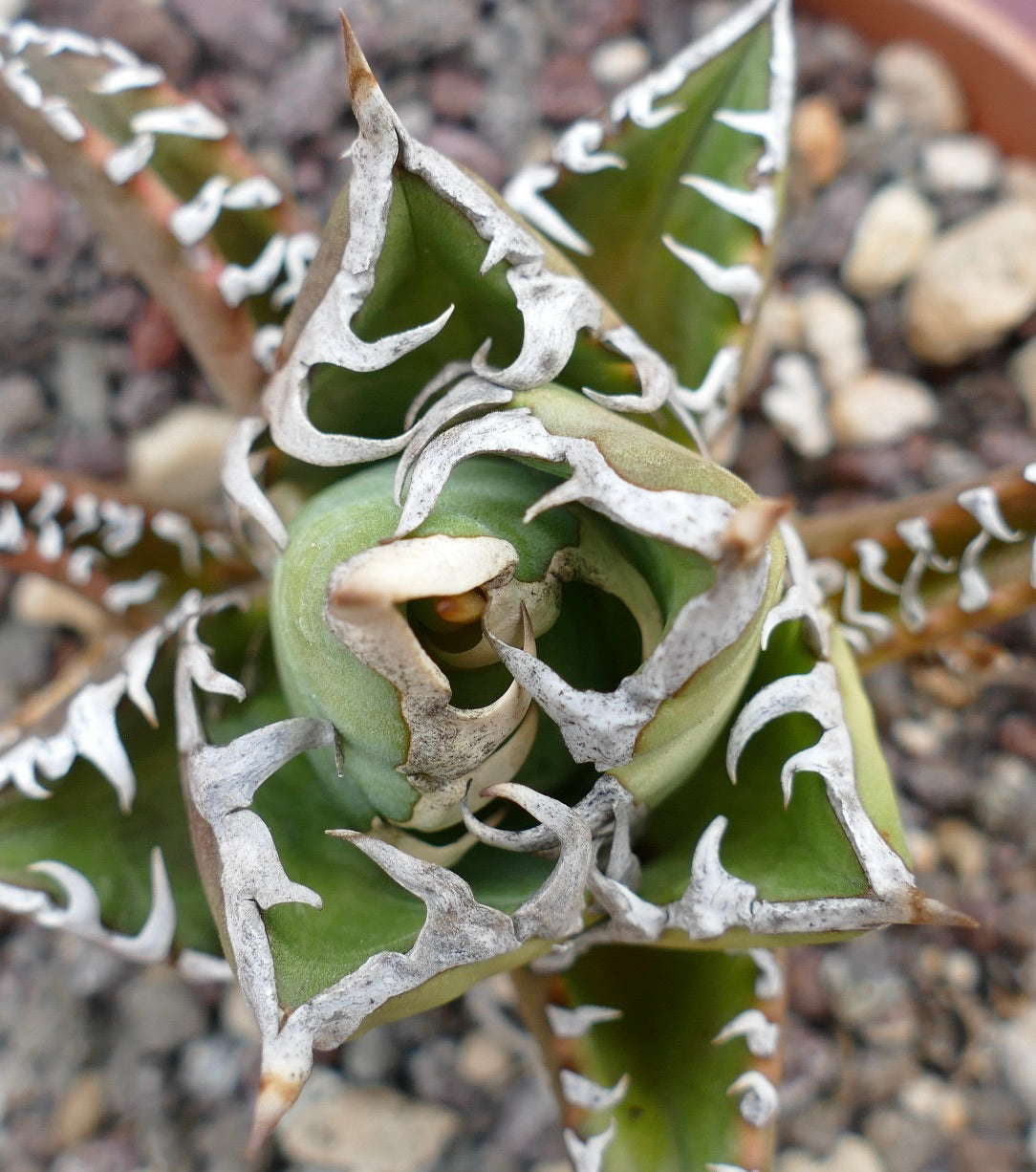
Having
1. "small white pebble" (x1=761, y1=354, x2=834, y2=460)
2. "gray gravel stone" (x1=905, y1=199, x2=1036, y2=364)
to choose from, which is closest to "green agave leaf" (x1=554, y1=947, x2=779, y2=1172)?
"small white pebble" (x1=761, y1=354, x2=834, y2=460)

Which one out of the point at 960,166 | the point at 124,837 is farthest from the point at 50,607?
the point at 960,166

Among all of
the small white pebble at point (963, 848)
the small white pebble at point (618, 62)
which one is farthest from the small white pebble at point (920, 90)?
the small white pebble at point (963, 848)

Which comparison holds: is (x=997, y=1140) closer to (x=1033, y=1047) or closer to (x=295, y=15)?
(x=1033, y=1047)

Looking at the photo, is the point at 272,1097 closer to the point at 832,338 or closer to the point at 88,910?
the point at 88,910

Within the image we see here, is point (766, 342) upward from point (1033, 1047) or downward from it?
upward

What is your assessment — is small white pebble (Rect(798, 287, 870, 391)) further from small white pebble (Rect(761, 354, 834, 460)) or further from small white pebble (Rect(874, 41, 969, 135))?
small white pebble (Rect(874, 41, 969, 135))

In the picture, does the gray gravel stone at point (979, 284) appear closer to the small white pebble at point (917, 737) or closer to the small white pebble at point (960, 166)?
the small white pebble at point (960, 166)

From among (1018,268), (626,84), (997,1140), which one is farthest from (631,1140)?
(626,84)
